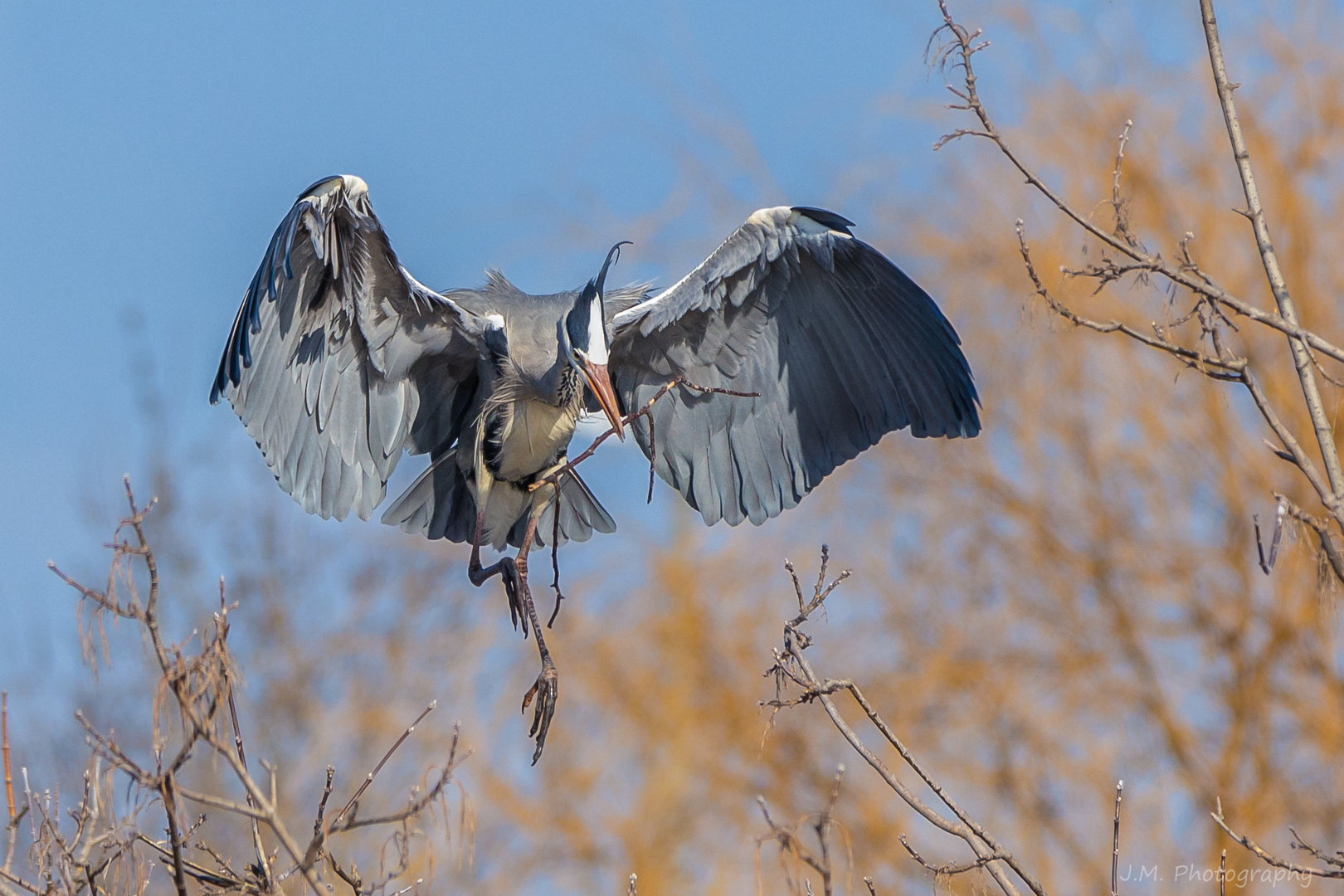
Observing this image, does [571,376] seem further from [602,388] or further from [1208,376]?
[1208,376]

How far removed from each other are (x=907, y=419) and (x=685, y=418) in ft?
2.28

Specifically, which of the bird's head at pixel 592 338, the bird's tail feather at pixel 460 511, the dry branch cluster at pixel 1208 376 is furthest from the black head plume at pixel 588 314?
the dry branch cluster at pixel 1208 376

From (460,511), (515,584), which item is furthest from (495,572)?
(460,511)

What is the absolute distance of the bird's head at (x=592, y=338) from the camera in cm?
378

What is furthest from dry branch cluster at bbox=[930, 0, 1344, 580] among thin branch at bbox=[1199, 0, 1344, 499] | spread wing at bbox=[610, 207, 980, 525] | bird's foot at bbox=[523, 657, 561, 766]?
bird's foot at bbox=[523, 657, 561, 766]

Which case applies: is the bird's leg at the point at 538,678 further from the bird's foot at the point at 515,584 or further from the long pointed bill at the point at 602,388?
the long pointed bill at the point at 602,388

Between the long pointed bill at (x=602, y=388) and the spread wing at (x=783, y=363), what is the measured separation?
388 millimetres

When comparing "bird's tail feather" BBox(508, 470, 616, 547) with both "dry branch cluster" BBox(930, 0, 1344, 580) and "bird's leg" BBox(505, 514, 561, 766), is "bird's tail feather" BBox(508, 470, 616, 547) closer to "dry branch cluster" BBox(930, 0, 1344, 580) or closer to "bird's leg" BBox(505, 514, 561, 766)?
"bird's leg" BBox(505, 514, 561, 766)

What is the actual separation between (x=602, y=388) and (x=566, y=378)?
31 centimetres

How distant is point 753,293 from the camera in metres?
4.14

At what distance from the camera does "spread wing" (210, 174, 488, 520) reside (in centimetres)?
370

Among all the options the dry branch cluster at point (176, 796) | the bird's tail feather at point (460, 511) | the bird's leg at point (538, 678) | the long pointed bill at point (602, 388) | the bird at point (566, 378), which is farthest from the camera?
the bird's tail feather at point (460, 511)

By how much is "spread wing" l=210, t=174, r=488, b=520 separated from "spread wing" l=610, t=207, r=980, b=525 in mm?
557

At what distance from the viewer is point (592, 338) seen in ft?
12.7
